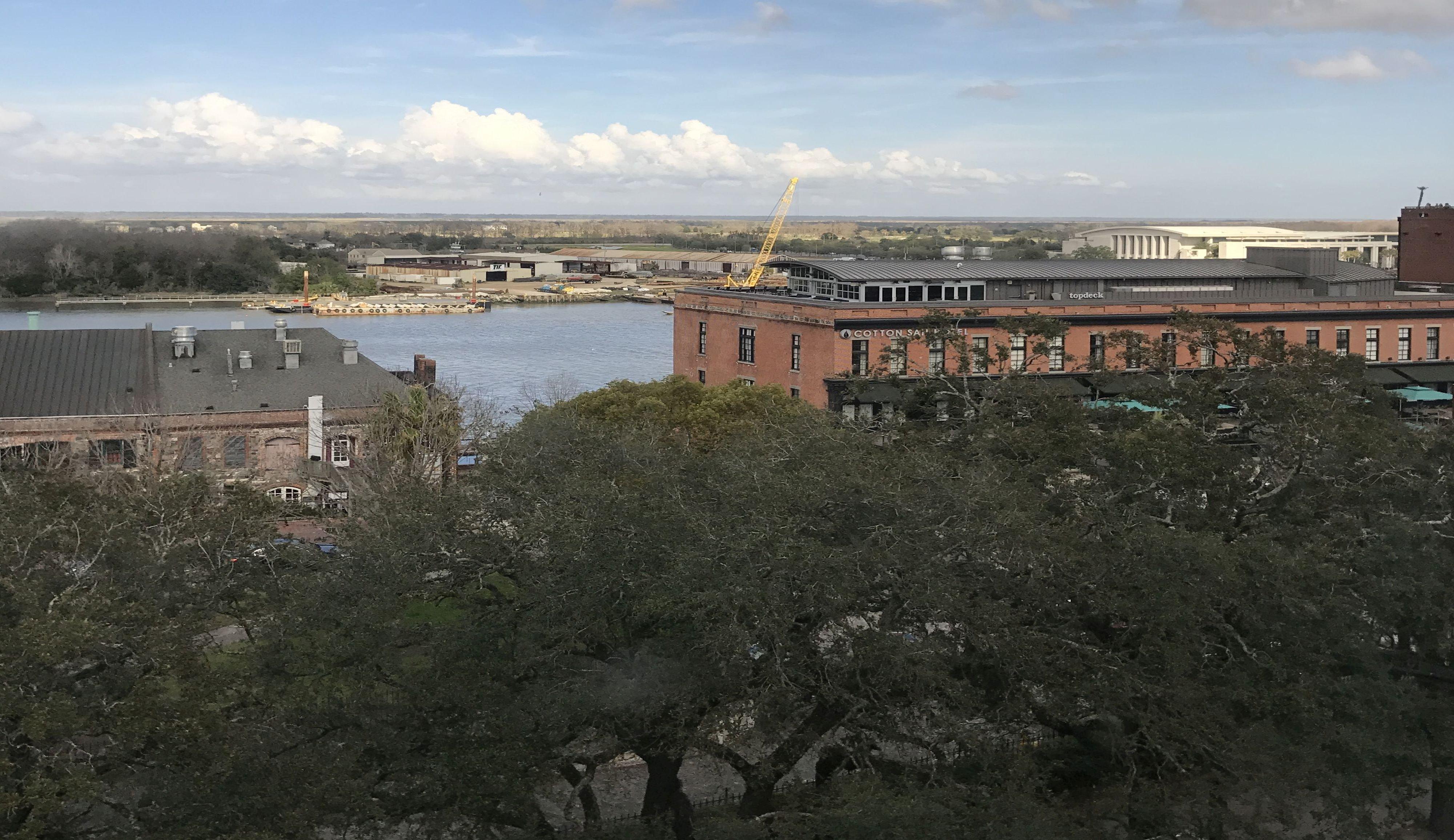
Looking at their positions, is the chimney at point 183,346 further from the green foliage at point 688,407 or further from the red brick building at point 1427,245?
the red brick building at point 1427,245

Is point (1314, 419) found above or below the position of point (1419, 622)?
above

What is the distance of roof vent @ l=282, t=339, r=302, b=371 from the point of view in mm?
38969

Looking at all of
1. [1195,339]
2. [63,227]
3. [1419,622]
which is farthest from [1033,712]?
[63,227]

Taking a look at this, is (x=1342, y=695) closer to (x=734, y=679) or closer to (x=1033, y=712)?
(x=1033, y=712)

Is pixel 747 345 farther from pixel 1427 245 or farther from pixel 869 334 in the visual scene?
pixel 1427 245

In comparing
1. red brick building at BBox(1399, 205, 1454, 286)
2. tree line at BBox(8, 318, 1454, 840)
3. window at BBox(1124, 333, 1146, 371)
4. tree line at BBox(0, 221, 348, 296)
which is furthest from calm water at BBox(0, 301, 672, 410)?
red brick building at BBox(1399, 205, 1454, 286)

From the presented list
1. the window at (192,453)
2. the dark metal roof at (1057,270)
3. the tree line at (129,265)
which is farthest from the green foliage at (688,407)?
the tree line at (129,265)

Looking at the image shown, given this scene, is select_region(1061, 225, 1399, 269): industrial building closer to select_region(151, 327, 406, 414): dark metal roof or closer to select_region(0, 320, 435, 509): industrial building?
select_region(151, 327, 406, 414): dark metal roof

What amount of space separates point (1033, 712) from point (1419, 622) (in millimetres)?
4670

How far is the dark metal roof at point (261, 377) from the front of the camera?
3681cm

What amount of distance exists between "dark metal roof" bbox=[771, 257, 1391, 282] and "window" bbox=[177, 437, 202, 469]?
20.8m

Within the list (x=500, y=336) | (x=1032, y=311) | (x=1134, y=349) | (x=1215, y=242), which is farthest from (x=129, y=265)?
(x=1134, y=349)

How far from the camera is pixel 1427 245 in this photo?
73562mm

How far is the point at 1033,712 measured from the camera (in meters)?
15.2
